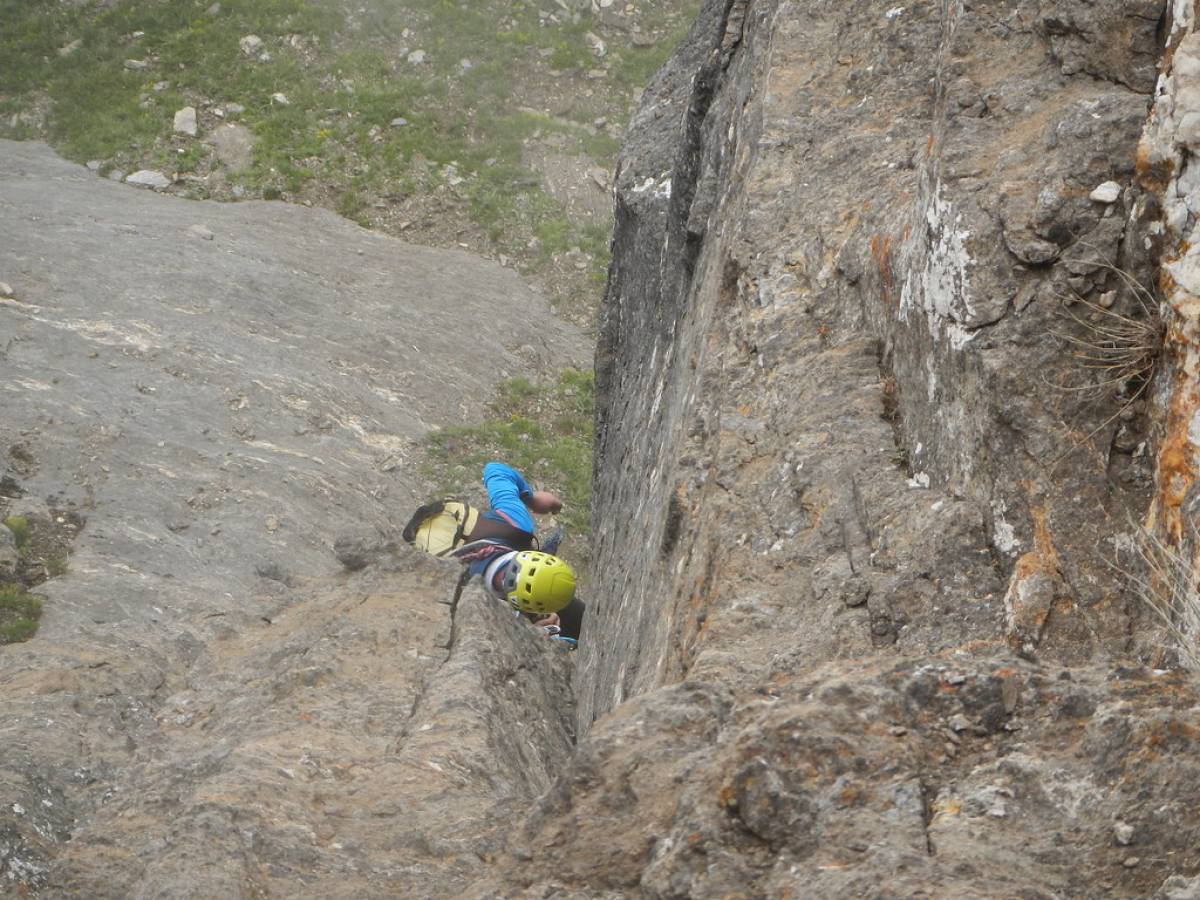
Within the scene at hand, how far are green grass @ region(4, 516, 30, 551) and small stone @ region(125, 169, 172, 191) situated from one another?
13.0 meters

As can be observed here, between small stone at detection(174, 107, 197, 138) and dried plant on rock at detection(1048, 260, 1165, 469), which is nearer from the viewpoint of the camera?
dried plant on rock at detection(1048, 260, 1165, 469)

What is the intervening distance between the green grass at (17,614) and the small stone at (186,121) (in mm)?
16321

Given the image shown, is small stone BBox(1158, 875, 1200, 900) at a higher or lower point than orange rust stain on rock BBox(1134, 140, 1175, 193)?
lower

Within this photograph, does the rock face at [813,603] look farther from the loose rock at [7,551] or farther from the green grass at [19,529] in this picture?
the green grass at [19,529]

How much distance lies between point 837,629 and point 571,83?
86.2 feet

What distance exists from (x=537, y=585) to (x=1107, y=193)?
7669 mm

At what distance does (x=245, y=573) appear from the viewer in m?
15.3

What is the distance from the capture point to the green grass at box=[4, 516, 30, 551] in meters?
14.6

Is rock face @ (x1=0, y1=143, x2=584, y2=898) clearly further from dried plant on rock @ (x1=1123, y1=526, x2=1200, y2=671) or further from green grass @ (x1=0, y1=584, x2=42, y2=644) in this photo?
dried plant on rock @ (x1=1123, y1=526, x2=1200, y2=671)

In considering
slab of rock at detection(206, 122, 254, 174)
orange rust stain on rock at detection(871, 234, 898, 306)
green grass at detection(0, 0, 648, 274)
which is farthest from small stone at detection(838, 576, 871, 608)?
slab of rock at detection(206, 122, 254, 174)

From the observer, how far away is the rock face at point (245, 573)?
6.75 metres

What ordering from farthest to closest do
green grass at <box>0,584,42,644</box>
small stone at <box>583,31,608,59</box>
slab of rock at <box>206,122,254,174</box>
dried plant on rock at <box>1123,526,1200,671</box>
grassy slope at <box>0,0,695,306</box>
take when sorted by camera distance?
1. small stone at <box>583,31,608,59</box>
2. slab of rock at <box>206,122,254,174</box>
3. grassy slope at <box>0,0,695,306</box>
4. green grass at <box>0,584,42,644</box>
5. dried plant on rock at <box>1123,526,1200,671</box>

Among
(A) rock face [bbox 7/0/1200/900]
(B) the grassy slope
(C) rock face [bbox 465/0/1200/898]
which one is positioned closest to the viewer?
(C) rock face [bbox 465/0/1200/898]

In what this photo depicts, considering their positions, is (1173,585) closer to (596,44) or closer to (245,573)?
(245,573)
